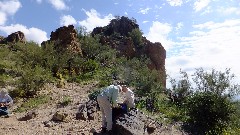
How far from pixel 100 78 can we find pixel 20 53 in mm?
4861

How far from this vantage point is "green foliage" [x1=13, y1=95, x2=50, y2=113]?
A: 1260 centimetres

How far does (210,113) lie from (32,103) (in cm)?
672

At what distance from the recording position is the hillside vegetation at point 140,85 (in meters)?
12.2

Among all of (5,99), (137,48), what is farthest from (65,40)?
(5,99)

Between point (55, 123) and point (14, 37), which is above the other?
point (14, 37)

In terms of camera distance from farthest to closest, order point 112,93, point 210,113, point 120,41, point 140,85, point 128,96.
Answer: point 120,41 < point 140,85 < point 210,113 < point 128,96 < point 112,93

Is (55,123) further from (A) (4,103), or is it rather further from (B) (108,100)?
(B) (108,100)

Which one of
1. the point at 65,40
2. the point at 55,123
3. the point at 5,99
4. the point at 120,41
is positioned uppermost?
the point at 120,41

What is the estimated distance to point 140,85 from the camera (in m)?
16.6

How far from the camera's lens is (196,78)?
14000mm

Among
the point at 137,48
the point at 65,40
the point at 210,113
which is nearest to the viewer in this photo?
the point at 210,113

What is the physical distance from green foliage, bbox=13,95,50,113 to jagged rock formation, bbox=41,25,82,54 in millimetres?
7499

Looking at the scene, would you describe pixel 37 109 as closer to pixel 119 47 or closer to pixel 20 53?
pixel 20 53

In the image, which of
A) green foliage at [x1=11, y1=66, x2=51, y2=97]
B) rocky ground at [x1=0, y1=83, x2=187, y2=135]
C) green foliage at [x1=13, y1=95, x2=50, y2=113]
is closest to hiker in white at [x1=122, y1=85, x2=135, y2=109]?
rocky ground at [x1=0, y1=83, x2=187, y2=135]
